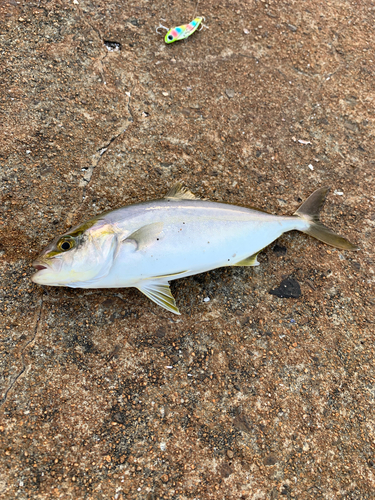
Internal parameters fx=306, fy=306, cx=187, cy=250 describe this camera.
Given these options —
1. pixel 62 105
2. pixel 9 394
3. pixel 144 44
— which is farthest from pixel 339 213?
pixel 9 394

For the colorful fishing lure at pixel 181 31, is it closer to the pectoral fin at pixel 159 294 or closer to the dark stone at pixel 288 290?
the pectoral fin at pixel 159 294

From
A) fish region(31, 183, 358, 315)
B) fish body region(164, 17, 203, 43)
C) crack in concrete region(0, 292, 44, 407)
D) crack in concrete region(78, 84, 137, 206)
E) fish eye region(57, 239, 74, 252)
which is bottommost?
crack in concrete region(0, 292, 44, 407)

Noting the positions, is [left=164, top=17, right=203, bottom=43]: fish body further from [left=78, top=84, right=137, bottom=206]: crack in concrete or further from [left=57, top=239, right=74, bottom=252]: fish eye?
[left=57, top=239, right=74, bottom=252]: fish eye

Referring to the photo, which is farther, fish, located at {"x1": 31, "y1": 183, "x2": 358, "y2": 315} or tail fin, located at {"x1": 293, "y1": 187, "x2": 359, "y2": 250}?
tail fin, located at {"x1": 293, "y1": 187, "x2": 359, "y2": 250}

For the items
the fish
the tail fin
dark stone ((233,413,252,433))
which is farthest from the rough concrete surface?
the fish

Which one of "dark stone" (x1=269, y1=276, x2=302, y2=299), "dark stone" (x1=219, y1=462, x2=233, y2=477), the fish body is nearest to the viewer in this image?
"dark stone" (x1=219, y1=462, x2=233, y2=477)

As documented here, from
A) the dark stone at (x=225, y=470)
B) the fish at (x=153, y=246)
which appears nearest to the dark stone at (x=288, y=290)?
the fish at (x=153, y=246)

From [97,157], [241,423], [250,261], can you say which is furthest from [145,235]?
[241,423]
